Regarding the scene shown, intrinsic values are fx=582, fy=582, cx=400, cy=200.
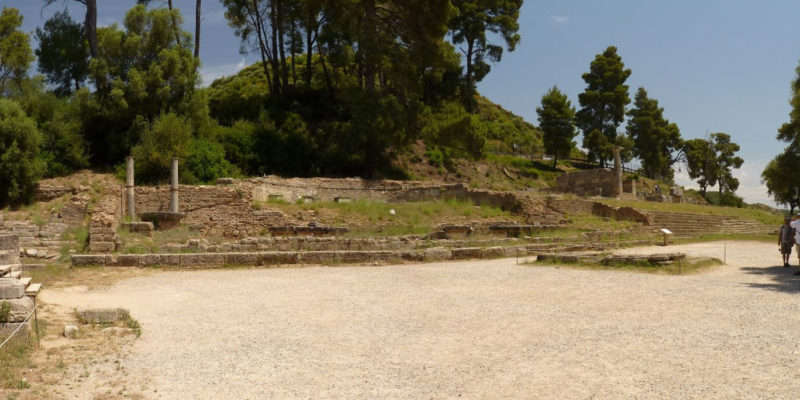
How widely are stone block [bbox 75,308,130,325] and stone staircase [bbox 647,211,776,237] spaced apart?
23.4m

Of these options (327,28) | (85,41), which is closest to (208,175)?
(327,28)

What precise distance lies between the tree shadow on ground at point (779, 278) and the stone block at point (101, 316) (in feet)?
32.9

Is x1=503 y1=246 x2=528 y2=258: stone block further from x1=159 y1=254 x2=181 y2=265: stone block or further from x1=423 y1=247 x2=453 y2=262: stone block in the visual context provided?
x1=159 y1=254 x2=181 y2=265: stone block

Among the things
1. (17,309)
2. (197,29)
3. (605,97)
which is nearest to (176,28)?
(197,29)

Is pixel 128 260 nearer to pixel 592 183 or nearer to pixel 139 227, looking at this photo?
pixel 139 227

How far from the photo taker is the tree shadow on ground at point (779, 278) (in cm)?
985

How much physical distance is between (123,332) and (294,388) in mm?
3031

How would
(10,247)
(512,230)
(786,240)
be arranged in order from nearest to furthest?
1. (10,247)
2. (786,240)
3. (512,230)

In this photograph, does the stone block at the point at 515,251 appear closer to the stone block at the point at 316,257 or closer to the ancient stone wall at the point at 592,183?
the stone block at the point at 316,257

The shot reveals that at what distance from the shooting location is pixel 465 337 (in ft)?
22.2

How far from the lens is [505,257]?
54.9 ft

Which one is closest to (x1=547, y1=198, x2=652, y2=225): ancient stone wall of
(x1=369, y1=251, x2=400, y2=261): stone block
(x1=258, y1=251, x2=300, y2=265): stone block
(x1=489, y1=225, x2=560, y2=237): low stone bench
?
(x1=489, y1=225, x2=560, y2=237): low stone bench

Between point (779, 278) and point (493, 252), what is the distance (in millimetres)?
7191

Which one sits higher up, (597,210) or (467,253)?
(597,210)
